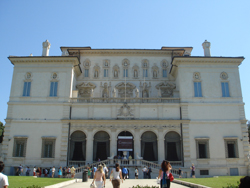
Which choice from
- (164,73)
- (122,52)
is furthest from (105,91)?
(164,73)

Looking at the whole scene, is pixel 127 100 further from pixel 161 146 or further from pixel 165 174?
pixel 165 174

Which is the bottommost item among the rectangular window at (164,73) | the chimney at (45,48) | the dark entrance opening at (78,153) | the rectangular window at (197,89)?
the dark entrance opening at (78,153)

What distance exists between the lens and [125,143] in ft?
113

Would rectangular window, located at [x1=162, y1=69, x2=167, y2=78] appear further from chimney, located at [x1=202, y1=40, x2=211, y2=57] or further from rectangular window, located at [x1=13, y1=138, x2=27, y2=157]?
rectangular window, located at [x1=13, y1=138, x2=27, y2=157]

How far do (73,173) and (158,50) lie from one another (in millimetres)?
25162

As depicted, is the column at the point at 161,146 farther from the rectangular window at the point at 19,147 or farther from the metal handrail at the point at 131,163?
the rectangular window at the point at 19,147

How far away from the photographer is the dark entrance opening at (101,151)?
34.9 meters

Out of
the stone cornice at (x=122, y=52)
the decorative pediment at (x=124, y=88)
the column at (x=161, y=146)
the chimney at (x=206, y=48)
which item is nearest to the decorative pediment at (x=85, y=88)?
the decorative pediment at (x=124, y=88)

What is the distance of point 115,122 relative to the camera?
116 feet

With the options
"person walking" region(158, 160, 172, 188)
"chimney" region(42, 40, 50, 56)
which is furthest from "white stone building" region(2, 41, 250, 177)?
"person walking" region(158, 160, 172, 188)

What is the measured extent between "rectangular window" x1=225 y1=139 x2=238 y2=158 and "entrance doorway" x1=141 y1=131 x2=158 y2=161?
977cm

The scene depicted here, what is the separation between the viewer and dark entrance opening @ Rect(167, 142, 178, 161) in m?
34.6

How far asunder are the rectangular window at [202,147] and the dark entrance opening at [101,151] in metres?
12.8

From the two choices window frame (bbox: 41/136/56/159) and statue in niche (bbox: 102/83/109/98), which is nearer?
window frame (bbox: 41/136/56/159)
